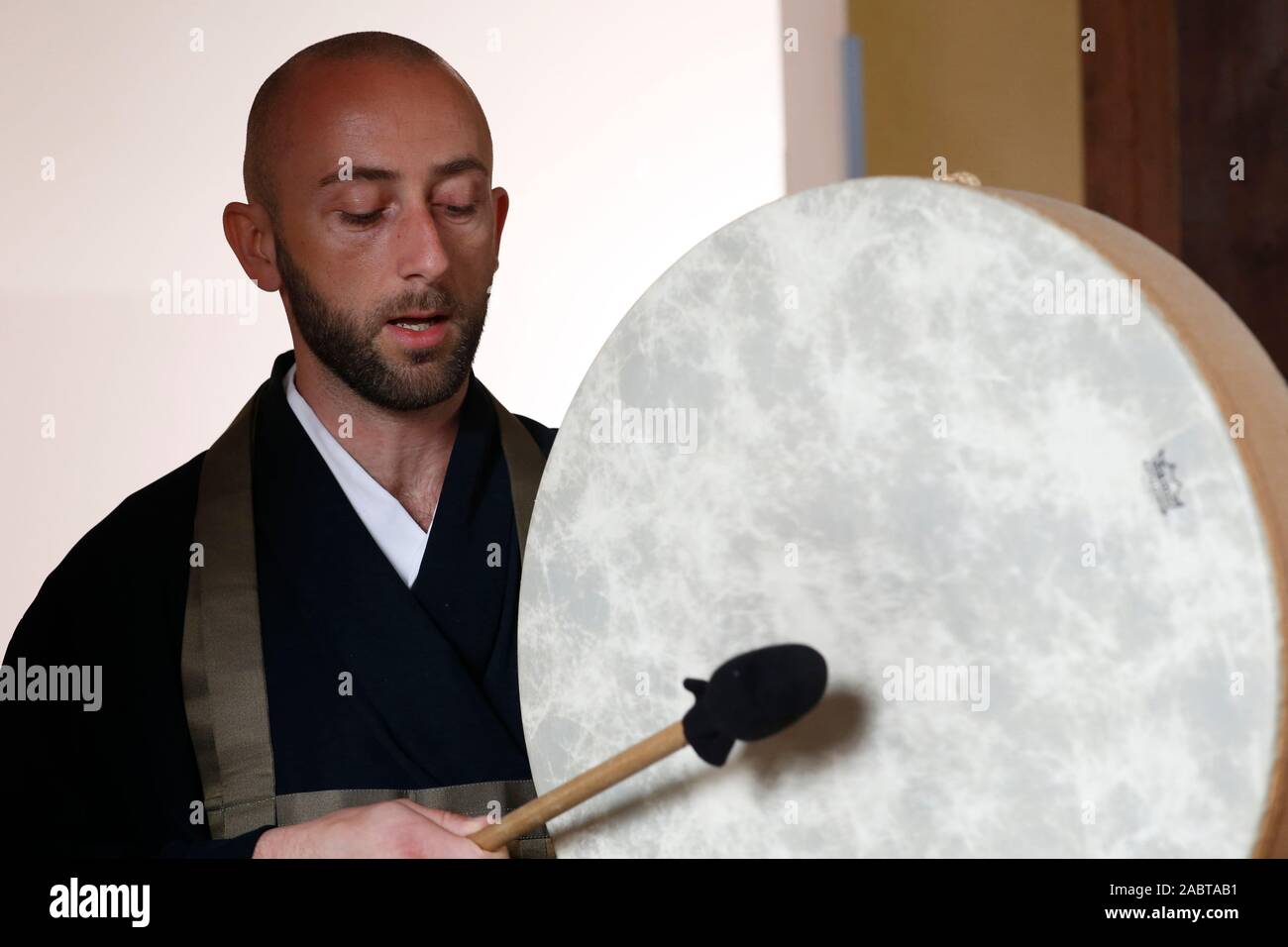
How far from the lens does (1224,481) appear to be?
750 millimetres

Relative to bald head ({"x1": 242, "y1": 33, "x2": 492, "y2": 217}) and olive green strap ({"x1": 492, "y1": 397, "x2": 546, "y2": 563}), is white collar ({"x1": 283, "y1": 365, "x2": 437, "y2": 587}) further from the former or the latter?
bald head ({"x1": 242, "y1": 33, "x2": 492, "y2": 217})

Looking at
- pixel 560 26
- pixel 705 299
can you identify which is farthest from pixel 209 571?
pixel 560 26

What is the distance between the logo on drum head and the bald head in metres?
0.83

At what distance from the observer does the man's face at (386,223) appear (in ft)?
4.34

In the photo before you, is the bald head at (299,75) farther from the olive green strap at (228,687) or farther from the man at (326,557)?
the olive green strap at (228,687)

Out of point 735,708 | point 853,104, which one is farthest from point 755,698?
point 853,104

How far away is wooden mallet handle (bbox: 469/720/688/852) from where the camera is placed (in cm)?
94

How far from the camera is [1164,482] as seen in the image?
30.7 inches

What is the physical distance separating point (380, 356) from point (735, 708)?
2.05 feet

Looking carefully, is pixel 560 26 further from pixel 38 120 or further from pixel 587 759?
pixel 587 759

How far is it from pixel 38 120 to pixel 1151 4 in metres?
1.71

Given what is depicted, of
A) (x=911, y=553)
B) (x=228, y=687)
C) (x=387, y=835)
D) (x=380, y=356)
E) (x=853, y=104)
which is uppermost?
(x=853, y=104)

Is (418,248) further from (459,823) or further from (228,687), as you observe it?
(459,823)

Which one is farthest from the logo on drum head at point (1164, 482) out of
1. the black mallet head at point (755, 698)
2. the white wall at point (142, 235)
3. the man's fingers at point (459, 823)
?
the white wall at point (142, 235)
